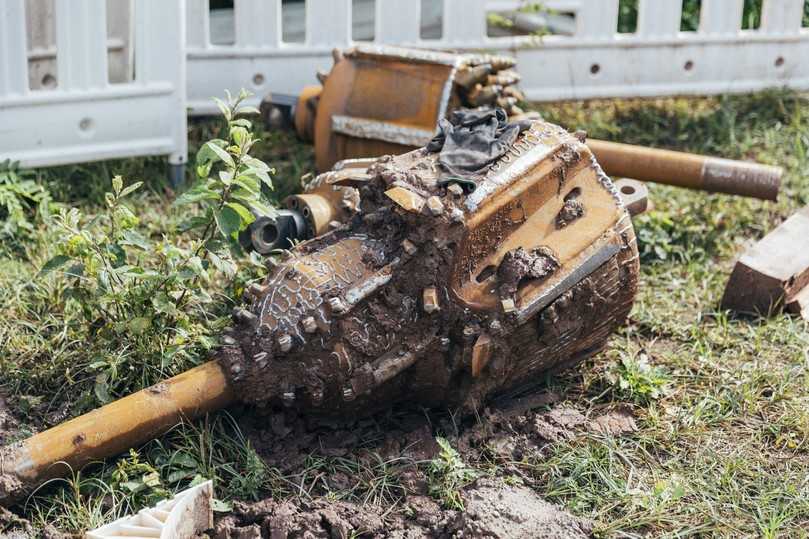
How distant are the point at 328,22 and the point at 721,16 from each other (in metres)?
1.84

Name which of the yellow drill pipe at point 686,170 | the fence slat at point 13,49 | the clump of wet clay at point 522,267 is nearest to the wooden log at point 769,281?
the yellow drill pipe at point 686,170

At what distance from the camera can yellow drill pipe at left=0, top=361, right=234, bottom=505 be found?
9.15 feet

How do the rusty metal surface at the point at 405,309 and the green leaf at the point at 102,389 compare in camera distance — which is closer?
the rusty metal surface at the point at 405,309

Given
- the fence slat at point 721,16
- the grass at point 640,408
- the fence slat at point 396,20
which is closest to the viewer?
the grass at point 640,408

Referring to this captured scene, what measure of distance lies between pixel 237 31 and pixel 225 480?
2313 mm

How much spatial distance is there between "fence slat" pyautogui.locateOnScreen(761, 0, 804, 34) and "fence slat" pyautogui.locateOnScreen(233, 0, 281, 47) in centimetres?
229

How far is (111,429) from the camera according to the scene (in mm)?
2875

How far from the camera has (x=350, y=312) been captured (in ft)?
9.68

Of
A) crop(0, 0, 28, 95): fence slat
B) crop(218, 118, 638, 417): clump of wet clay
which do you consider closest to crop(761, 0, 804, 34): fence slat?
crop(218, 118, 638, 417): clump of wet clay

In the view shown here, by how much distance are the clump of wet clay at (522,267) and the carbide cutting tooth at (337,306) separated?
44 cm

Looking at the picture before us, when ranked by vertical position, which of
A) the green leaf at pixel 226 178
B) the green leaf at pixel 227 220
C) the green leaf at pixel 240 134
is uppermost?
the green leaf at pixel 240 134

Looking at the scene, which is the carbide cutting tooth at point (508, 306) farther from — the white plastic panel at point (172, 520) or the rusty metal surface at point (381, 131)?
the rusty metal surface at point (381, 131)

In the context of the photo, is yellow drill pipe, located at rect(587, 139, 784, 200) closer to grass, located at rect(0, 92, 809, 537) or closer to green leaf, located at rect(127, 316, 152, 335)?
grass, located at rect(0, 92, 809, 537)

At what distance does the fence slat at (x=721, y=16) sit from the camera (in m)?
5.10
